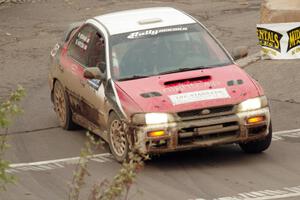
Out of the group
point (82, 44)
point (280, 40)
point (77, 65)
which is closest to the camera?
point (77, 65)

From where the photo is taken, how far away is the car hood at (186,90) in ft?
42.0

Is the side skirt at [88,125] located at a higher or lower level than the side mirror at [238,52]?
lower

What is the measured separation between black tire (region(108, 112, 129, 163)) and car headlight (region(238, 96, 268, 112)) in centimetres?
134

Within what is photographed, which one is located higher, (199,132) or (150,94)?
(150,94)

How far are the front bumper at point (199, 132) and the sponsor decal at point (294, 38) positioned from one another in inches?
262

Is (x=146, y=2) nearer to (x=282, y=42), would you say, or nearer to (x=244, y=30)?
(x=244, y=30)

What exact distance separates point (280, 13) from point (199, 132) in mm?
7490

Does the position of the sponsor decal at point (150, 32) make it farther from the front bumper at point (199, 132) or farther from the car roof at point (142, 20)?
the front bumper at point (199, 132)

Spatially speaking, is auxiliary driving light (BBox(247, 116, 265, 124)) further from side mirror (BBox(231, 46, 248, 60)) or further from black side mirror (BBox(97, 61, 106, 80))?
black side mirror (BBox(97, 61, 106, 80))

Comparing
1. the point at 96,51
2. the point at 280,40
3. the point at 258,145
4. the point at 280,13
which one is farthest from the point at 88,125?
the point at 280,13

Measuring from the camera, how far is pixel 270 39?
19781mm

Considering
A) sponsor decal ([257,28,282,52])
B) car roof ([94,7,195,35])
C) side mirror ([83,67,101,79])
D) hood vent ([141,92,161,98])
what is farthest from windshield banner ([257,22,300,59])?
hood vent ([141,92,161,98])

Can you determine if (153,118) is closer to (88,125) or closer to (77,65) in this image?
(88,125)

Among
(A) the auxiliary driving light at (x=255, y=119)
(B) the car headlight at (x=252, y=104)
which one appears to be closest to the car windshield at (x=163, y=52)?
(B) the car headlight at (x=252, y=104)
